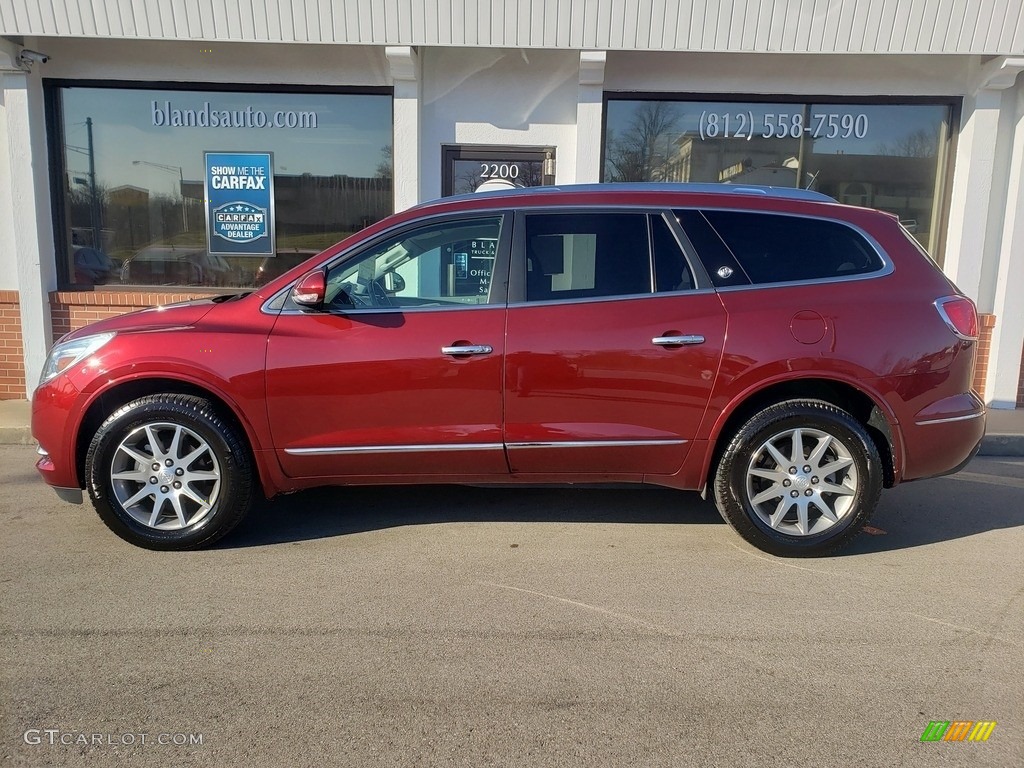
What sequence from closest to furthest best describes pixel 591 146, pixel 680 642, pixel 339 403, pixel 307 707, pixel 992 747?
pixel 992 747, pixel 307 707, pixel 680 642, pixel 339 403, pixel 591 146

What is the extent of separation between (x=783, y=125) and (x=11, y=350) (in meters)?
8.40

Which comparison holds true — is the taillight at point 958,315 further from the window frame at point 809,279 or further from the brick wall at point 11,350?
the brick wall at point 11,350

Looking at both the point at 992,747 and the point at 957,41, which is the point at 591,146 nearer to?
the point at 957,41

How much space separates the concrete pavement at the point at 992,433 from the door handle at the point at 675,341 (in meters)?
3.91

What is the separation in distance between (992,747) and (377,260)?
11.1 feet

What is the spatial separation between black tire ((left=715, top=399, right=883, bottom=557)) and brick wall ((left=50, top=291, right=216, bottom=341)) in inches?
239

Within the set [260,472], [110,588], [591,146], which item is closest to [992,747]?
[260,472]

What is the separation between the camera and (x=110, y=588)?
3607mm

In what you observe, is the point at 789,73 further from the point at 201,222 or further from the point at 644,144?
the point at 201,222

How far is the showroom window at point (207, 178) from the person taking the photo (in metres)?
8.01

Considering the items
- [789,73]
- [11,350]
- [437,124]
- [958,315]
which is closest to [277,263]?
[437,124]

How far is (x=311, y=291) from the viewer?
386cm

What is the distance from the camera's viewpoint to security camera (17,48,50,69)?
7406 millimetres

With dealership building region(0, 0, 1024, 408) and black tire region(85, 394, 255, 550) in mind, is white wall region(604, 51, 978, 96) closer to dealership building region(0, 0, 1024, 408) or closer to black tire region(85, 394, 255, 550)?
dealership building region(0, 0, 1024, 408)
